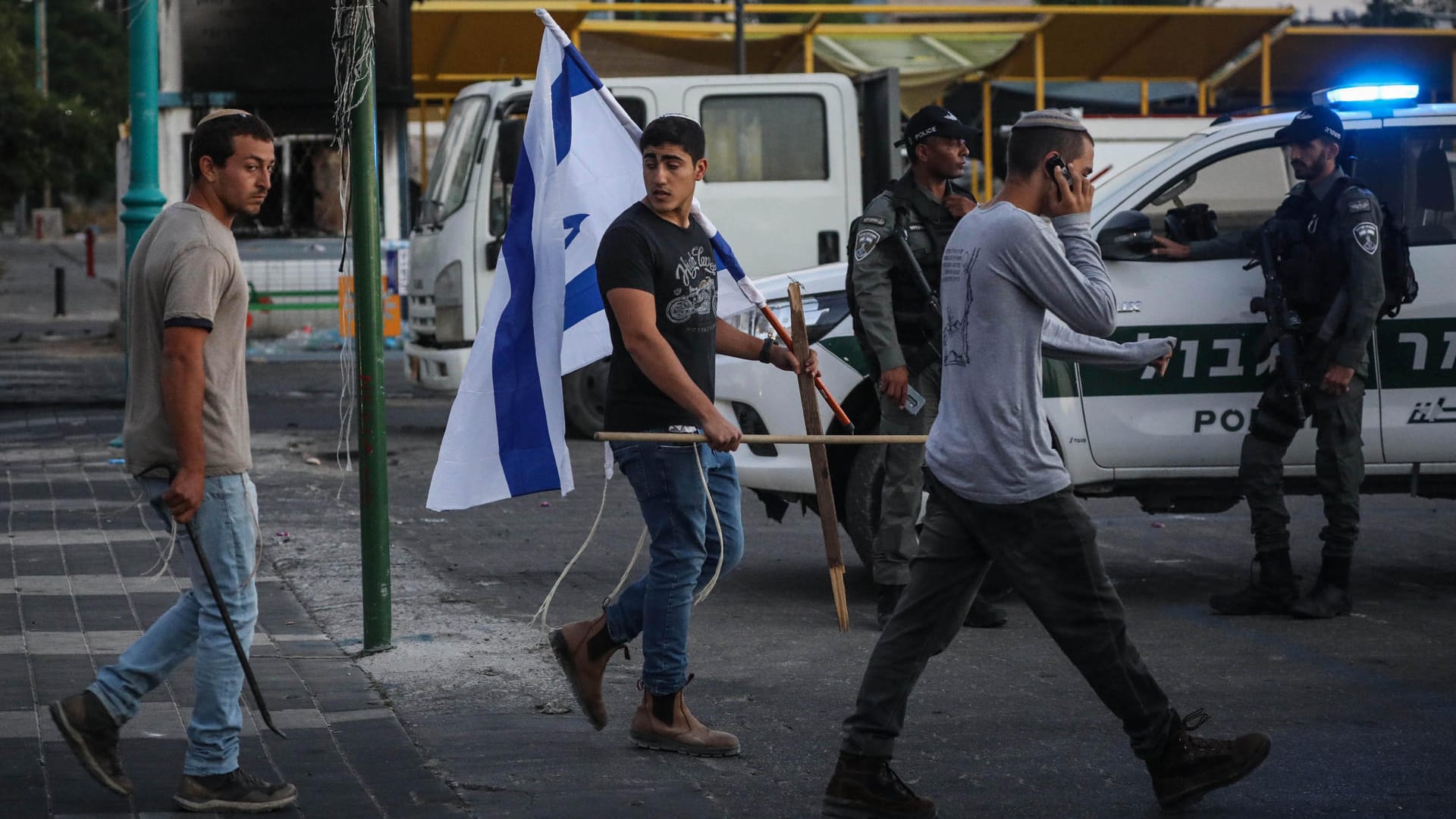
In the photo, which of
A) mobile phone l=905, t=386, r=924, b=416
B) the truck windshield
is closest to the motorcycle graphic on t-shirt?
mobile phone l=905, t=386, r=924, b=416

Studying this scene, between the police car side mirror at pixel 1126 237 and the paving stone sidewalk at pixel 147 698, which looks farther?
the police car side mirror at pixel 1126 237

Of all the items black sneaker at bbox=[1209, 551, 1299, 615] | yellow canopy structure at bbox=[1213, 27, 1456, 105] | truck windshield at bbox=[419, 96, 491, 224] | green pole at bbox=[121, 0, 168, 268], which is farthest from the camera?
yellow canopy structure at bbox=[1213, 27, 1456, 105]

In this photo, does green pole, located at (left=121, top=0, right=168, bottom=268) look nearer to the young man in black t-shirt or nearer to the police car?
the police car

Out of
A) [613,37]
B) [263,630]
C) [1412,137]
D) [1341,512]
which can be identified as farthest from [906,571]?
[613,37]

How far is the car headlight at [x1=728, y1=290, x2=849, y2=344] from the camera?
7.82 meters

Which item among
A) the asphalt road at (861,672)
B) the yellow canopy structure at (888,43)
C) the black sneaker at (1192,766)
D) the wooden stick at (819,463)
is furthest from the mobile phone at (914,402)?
the yellow canopy structure at (888,43)

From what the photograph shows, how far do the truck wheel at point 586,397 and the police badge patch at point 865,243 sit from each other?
6476 millimetres

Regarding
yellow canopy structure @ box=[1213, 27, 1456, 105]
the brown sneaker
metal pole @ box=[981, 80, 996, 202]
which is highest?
yellow canopy structure @ box=[1213, 27, 1456, 105]

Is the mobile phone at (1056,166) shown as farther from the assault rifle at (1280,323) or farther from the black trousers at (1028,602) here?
the assault rifle at (1280,323)

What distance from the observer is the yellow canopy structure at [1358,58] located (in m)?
23.9

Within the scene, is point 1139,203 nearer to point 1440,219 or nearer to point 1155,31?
point 1440,219

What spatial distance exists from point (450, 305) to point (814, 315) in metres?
6.43

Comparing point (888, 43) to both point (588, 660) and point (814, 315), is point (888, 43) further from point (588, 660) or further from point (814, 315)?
point (588, 660)

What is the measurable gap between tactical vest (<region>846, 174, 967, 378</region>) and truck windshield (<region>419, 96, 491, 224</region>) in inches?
278
